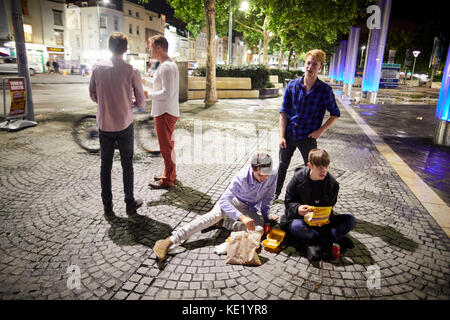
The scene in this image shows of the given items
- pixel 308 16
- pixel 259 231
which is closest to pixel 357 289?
pixel 259 231

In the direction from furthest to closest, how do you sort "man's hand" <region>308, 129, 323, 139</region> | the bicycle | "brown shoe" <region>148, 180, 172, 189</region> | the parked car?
the parked car → the bicycle → "brown shoe" <region>148, 180, 172, 189</region> → "man's hand" <region>308, 129, 323, 139</region>

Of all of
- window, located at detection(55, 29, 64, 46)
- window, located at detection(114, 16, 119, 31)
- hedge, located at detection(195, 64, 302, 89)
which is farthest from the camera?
window, located at detection(114, 16, 119, 31)

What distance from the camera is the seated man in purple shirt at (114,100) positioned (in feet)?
11.3

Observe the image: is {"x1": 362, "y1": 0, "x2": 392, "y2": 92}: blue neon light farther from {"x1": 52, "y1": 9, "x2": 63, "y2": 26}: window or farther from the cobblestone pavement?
{"x1": 52, "y1": 9, "x2": 63, "y2": 26}: window

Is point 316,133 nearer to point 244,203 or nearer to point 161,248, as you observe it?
point 244,203

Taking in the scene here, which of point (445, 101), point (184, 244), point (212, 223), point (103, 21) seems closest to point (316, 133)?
point (212, 223)

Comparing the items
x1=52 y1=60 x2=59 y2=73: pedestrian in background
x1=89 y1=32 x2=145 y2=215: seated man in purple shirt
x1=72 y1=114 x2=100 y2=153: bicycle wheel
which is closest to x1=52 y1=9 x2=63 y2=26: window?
x1=52 y1=60 x2=59 y2=73: pedestrian in background

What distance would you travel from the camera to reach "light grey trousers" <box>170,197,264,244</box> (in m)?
3.07

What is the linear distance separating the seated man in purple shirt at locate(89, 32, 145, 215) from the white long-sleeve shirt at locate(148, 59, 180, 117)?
1.86 ft

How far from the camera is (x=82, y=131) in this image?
7.46 meters

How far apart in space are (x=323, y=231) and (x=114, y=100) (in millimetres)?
2805

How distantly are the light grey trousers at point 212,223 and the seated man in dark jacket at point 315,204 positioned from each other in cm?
44

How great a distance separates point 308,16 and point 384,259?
20048mm

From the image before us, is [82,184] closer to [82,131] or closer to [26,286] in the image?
[26,286]
